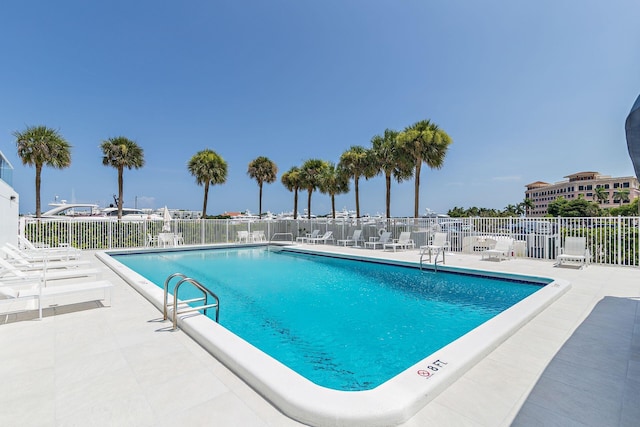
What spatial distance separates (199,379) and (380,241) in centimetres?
1265

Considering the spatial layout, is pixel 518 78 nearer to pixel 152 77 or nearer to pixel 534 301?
pixel 534 301

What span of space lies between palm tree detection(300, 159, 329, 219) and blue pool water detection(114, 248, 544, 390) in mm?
14806

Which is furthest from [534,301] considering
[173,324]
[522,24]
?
[522,24]

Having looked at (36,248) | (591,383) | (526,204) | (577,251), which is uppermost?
(526,204)

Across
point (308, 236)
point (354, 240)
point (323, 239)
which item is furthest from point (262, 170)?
point (354, 240)

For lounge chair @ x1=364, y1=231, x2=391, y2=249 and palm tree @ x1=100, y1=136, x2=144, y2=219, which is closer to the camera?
lounge chair @ x1=364, y1=231, x2=391, y2=249

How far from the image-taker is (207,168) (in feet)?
72.2

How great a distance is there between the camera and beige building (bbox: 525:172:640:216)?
66.4 meters

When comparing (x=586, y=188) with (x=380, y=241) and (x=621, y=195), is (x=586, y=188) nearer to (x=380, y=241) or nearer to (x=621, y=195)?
(x=621, y=195)

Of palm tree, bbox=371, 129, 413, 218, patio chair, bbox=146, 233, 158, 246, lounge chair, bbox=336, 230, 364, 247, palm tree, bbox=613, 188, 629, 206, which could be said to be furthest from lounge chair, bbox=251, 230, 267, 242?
palm tree, bbox=613, 188, 629, 206

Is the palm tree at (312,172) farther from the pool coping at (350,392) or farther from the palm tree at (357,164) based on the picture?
the pool coping at (350,392)

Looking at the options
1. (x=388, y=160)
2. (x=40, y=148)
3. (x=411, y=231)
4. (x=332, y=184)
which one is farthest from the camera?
(x=332, y=184)

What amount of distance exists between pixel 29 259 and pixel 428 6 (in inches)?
650

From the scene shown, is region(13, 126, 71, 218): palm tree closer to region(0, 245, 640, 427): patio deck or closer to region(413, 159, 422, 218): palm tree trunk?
region(0, 245, 640, 427): patio deck
